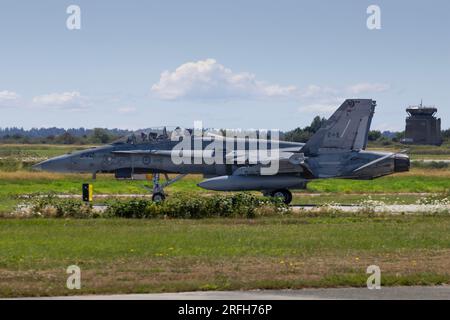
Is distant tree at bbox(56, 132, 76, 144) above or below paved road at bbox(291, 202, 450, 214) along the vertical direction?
above

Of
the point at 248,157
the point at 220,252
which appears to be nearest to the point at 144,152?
the point at 248,157

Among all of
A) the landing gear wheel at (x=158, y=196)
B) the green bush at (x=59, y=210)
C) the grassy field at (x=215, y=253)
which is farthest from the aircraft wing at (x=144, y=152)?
the grassy field at (x=215, y=253)

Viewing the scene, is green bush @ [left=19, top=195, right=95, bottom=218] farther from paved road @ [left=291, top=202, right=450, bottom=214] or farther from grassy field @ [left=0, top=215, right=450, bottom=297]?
paved road @ [left=291, top=202, right=450, bottom=214]

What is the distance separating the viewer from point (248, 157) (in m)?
30.5

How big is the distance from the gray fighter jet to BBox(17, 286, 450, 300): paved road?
1830 cm

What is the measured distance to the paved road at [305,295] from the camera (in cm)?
1128

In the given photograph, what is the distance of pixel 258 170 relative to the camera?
30.0m

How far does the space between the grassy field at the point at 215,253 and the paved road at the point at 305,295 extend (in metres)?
0.38

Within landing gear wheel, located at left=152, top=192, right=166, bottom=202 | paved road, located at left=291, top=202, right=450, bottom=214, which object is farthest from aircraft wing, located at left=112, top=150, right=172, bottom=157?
paved road, located at left=291, top=202, right=450, bottom=214

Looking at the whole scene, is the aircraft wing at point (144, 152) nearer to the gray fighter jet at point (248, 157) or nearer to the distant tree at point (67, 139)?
the gray fighter jet at point (248, 157)

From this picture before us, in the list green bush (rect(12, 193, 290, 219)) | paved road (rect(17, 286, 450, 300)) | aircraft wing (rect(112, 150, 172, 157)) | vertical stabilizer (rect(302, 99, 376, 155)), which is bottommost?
paved road (rect(17, 286, 450, 300))

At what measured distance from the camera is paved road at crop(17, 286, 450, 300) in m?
11.3

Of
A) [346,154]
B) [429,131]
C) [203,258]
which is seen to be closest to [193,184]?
[346,154]
